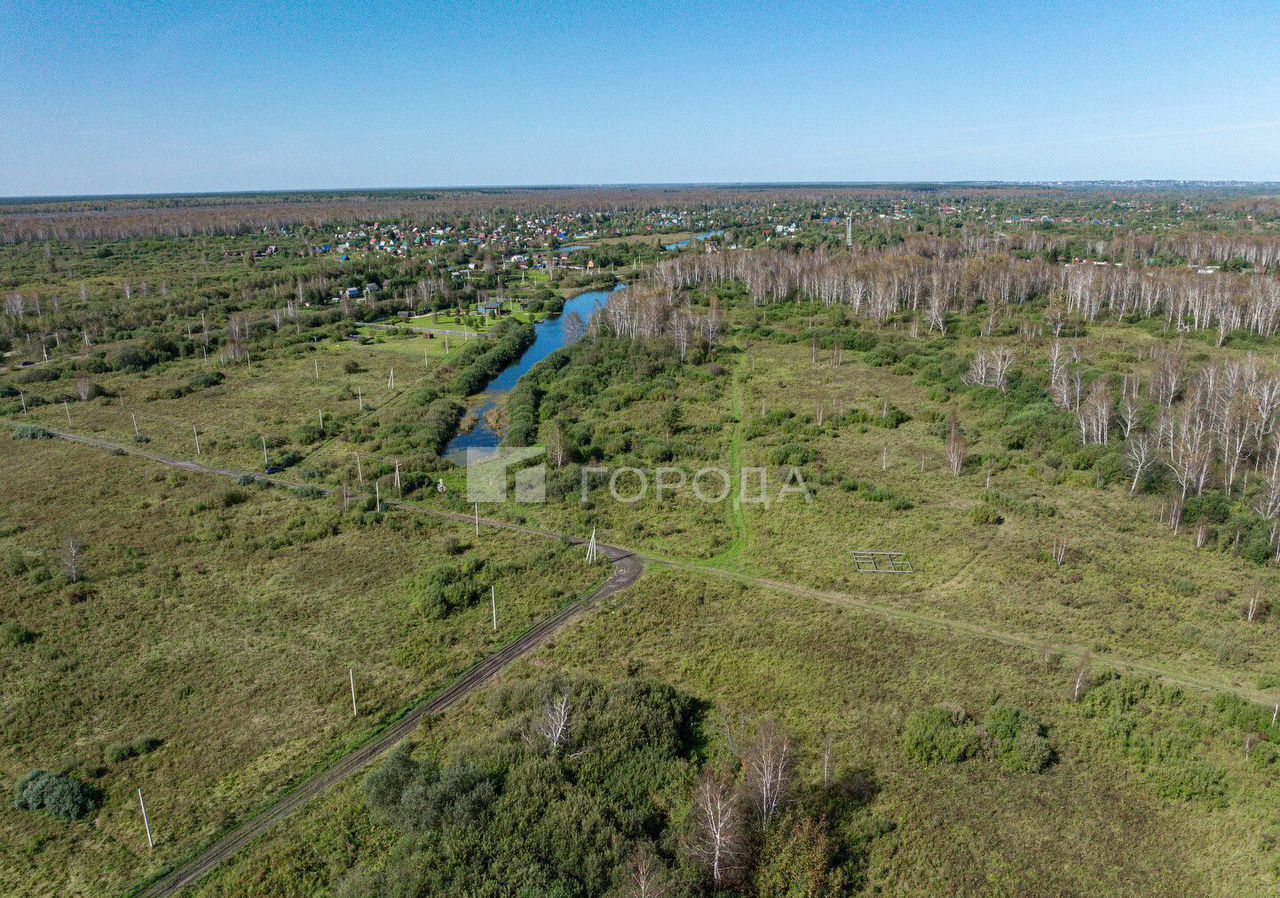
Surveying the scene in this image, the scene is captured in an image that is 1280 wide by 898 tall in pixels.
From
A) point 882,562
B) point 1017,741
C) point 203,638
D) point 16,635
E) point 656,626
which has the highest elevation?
point 16,635

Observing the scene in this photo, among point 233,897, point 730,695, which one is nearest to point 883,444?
point 730,695

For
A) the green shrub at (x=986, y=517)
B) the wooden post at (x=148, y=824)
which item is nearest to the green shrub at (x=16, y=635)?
the wooden post at (x=148, y=824)

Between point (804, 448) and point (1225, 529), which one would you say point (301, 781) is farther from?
point (1225, 529)

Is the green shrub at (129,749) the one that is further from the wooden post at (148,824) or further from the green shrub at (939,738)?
the green shrub at (939,738)

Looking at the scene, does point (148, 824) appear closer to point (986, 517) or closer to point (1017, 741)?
point (1017, 741)

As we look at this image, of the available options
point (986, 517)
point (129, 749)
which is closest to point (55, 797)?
point (129, 749)

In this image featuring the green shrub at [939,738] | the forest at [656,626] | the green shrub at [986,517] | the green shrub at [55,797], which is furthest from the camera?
the green shrub at [986,517]
